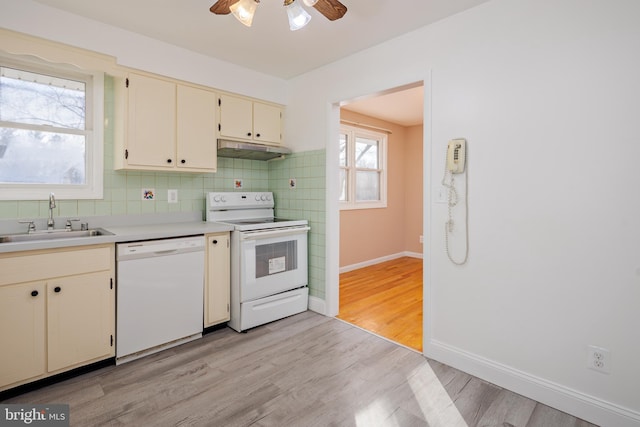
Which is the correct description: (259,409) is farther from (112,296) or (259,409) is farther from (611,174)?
(611,174)

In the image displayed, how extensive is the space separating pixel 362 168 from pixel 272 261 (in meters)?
2.79

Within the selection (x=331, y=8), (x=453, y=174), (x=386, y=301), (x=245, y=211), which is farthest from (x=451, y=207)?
(x=245, y=211)

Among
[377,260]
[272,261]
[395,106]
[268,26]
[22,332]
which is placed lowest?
[377,260]

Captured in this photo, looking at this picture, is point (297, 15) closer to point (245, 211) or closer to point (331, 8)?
point (331, 8)

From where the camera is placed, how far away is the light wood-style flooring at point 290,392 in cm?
174

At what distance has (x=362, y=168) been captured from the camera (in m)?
5.31

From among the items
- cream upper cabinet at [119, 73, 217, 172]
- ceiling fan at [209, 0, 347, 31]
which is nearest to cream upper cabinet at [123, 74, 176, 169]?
cream upper cabinet at [119, 73, 217, 172]

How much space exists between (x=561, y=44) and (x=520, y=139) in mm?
A: 536

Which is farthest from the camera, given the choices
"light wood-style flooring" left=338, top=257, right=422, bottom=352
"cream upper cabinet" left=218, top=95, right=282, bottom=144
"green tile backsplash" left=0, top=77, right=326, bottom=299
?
"cream upper cabinet" left=218, top=95, right=282, bottom=144

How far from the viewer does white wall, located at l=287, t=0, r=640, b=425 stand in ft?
5.46

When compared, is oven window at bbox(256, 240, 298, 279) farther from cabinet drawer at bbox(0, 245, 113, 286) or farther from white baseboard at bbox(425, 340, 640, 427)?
white baseboard at bbox(425, 340, 640, 427)

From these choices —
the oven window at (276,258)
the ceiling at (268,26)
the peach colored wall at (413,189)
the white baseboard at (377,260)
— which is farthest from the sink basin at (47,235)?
the peach colored wall at (413,189)

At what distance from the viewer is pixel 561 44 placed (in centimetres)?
182

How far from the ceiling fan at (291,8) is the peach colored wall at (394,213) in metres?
3.20
